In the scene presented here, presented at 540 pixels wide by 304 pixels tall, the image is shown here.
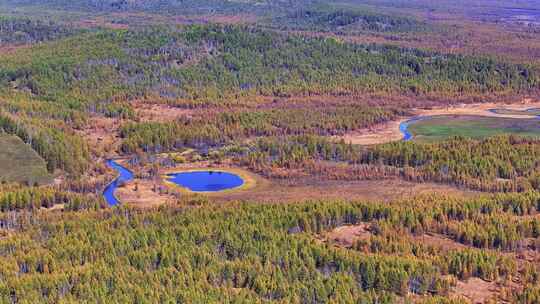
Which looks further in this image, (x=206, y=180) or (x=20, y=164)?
(x=206, y=180)

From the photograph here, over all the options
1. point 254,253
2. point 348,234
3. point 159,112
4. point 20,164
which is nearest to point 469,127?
point 159,112

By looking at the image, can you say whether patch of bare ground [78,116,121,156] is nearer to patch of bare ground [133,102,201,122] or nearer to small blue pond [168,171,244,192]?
patch of bare ground [133,102,201,122]

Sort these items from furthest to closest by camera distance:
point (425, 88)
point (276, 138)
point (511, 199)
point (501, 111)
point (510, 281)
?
1. point (425, 88)
2. point (501, 111)
3. point (276, 138)
4. point (511, 199)
5. point (510, 281)

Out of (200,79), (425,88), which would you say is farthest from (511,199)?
(200,79)

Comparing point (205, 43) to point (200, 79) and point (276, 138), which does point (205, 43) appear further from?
point (276, 138)

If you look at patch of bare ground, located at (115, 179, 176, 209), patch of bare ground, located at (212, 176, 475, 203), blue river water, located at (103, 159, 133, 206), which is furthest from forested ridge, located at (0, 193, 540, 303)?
blue river water, located at (103, 159, 133, 206)

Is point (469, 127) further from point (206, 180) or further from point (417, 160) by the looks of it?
point (206, 180)

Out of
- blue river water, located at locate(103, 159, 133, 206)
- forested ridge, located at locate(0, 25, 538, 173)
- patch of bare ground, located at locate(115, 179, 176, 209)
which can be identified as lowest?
blue river water, located at locate(103, 159, 133, 206)
